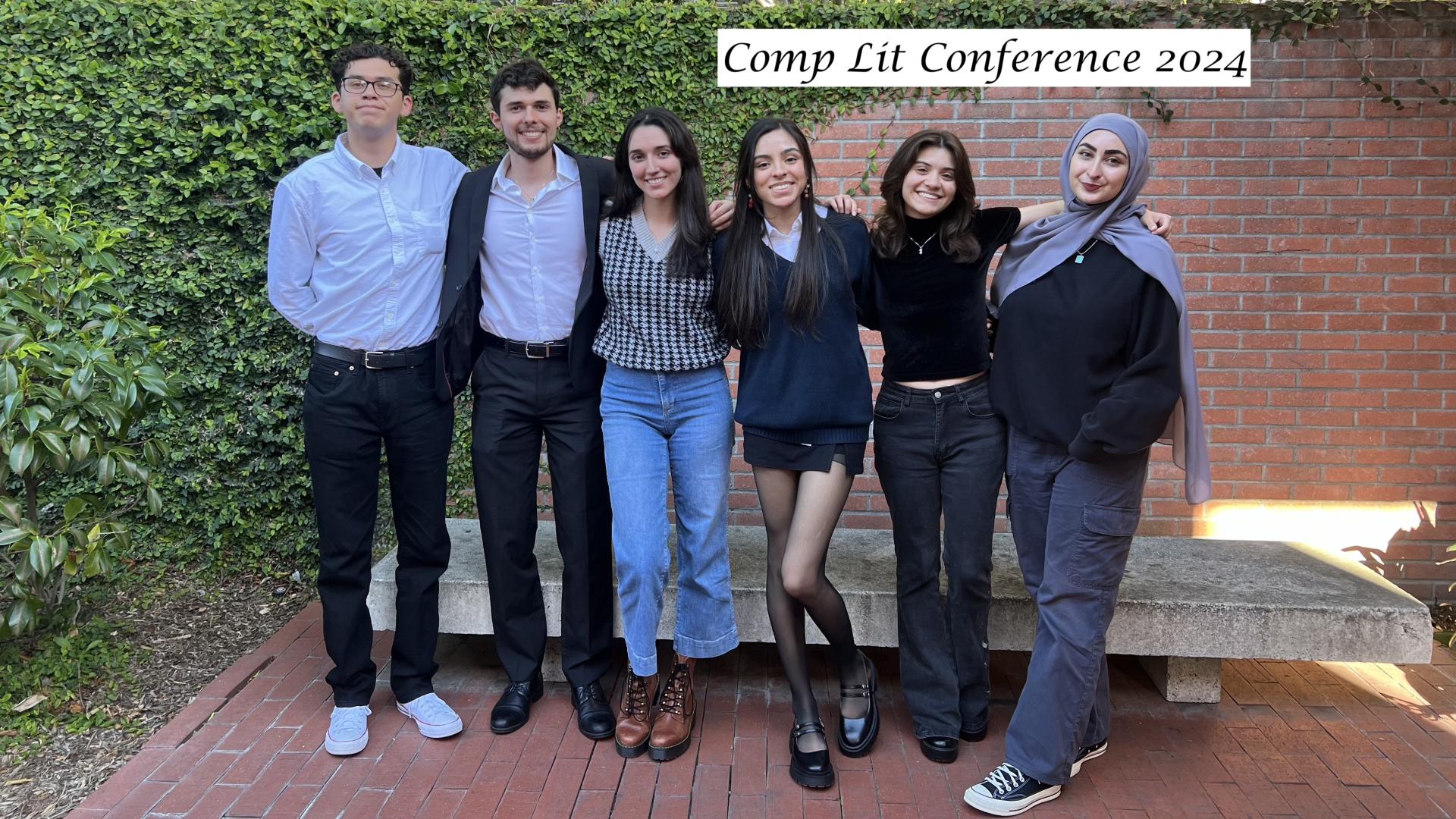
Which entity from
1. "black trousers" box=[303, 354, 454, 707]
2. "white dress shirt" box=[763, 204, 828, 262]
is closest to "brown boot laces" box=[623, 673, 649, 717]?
"black trousers" box=[303, 354, 454, 707]

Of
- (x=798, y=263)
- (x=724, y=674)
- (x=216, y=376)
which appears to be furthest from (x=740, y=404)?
(x=216, y=376)

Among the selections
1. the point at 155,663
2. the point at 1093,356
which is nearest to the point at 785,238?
the point at 1093,356

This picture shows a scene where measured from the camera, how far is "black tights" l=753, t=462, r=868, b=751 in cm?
316

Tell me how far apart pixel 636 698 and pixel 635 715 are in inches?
2.3

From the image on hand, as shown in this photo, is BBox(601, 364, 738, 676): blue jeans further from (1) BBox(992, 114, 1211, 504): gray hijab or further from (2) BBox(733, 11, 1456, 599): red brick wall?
(2) BBox(733, 11, 1456, 599): red brick wall

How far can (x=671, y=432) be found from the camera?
3311 mm

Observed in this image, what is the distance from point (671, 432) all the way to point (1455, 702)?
123 inches

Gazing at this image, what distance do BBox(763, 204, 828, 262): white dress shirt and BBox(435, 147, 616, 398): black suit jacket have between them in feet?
1.94

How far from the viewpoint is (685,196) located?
10.6 feet

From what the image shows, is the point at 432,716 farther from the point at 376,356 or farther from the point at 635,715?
the point at 376,356

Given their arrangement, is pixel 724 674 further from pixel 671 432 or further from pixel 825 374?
pixel 825 374

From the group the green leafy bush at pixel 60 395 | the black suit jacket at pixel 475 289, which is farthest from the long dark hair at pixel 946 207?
the green leafy bush at pixel 60 395

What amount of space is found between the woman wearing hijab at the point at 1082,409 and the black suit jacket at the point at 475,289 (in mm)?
1332

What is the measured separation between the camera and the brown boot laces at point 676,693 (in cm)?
340
